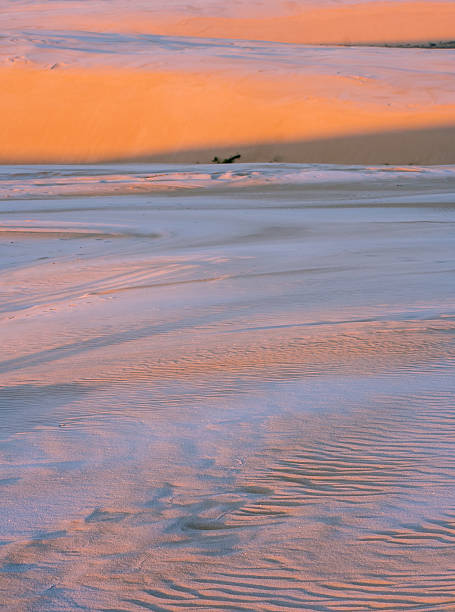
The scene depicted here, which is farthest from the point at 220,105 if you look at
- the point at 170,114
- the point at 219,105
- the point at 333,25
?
the point at 333,25

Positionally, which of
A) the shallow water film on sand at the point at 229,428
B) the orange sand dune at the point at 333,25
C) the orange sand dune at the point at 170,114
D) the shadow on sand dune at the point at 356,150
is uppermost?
the orange sand dune at the point at 333,25

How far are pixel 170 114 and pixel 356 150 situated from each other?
12.6 feet

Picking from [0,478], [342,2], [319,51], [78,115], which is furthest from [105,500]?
[342,2]

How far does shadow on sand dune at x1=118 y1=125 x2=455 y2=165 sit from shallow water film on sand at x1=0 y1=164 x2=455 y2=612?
26.2ft

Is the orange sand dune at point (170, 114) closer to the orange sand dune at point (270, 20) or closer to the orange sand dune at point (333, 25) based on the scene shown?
the orange sand dune at point (270, 20)

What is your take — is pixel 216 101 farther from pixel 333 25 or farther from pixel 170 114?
pixel 333 25

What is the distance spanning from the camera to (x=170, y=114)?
16.0 metres

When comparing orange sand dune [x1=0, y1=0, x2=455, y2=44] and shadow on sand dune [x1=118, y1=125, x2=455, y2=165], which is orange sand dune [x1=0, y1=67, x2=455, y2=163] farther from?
orange sand dune [x1=0, y1=0, x2=455, y2=44]

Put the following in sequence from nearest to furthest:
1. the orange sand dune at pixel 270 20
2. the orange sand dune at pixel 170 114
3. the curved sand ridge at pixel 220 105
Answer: the curved sand ridge at pixel 220 105 < the orange sand dune at pixel 170 114 < the orange sand dune at pixel 270 20

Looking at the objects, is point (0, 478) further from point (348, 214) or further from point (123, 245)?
point (348, 214)

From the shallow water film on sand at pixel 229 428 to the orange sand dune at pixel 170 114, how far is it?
9.29 metres

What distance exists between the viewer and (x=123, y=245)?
235 inches

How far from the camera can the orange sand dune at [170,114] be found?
1467 centimetres

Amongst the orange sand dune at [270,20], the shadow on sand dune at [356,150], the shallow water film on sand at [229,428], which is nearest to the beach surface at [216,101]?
the shadow on sand dune at [356,150]
